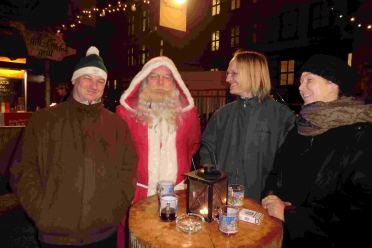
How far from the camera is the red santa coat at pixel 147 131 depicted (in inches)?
134

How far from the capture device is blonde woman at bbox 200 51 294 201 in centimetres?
326

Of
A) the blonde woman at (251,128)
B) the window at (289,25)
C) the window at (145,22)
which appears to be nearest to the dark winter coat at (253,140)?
the blonde woman at (251,128)

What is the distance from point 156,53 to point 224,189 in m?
26.5

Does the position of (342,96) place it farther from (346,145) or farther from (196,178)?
(196,178)

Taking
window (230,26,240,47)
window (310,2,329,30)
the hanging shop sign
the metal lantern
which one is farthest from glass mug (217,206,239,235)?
window (230,26,240,47)

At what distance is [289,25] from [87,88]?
2105cm

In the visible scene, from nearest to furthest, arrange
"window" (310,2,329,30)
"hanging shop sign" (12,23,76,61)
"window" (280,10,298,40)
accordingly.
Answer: "hanging shop sign" (12,23,76,61) → "window" (310,2,329,30) → "window" (280,10,298,40)

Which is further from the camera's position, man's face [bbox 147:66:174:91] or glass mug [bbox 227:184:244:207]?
man's face [bbox 147:66:174:91]

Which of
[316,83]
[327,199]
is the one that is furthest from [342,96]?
[327,199]

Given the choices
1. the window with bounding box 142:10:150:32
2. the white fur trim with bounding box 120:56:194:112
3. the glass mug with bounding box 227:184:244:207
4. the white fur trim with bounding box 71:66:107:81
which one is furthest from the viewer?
the window with bounding box 142:10:150:32

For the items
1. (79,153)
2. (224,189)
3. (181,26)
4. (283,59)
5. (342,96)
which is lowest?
(224,189)

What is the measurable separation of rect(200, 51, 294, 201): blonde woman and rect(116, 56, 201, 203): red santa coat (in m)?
0.30

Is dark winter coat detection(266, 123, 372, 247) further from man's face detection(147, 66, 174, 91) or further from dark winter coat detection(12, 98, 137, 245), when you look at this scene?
man's face detection(147, 66, 174, 91)

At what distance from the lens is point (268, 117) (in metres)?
3.28
